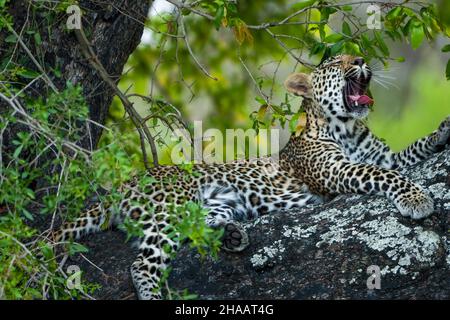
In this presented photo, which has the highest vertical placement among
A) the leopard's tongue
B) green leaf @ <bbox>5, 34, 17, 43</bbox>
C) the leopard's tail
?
green leaf @ <bbox>5, 34, 17, 43</bbox>

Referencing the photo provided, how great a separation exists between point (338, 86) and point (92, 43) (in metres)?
2.77

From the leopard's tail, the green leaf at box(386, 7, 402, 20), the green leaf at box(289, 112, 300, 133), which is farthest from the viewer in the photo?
the leopard's tail

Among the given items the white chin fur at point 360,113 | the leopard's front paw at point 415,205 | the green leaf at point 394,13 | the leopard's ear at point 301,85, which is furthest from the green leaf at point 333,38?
the leopard's front paw at point 415,205

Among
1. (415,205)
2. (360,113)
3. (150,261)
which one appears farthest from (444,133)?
(150,261)

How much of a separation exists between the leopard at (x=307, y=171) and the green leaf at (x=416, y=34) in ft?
3.94

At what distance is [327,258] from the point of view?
9.56 m

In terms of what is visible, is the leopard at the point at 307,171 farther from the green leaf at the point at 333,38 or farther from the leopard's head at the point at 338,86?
the green leaf at the point at 333,38

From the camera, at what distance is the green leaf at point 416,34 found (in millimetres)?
10117

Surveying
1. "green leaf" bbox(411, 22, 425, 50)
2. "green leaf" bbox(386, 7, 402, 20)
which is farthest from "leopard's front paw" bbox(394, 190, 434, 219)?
A: "green leaf" bbox(386, 7, 402, 20)

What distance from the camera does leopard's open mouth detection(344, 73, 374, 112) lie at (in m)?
11.9

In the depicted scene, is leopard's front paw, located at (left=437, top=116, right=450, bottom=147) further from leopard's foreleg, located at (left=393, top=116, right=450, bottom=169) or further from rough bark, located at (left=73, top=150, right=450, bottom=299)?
rough bark, located at (left=73, top=150, right=450, bottom=299)

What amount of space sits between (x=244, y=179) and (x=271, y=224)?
5.61 ft
